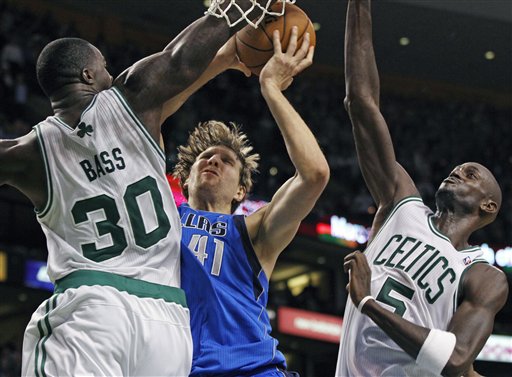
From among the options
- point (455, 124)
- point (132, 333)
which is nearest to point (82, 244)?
point (132, 333)

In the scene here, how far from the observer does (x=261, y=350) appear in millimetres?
4305

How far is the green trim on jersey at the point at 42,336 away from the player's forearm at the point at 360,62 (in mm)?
1825

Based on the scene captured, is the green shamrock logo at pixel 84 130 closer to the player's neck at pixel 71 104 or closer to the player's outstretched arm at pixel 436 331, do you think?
the player's neck at pixel 71 104

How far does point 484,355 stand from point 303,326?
13.1 feet

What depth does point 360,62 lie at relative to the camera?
15.3 feet

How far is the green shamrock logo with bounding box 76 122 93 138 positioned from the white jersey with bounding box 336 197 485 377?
4.77ft

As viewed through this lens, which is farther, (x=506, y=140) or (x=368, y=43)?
(x=506, y=140)

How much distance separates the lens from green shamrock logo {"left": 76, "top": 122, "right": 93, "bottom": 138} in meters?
3.66

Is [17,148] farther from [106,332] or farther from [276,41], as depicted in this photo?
[276,41]

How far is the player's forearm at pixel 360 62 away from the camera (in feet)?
15.2

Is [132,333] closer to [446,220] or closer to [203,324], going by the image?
[203,324]

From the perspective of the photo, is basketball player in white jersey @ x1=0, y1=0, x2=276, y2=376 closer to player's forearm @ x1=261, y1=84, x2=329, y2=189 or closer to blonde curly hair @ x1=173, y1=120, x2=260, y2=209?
player's forearm @ x1=261, y1=84, x2=329, y2=189

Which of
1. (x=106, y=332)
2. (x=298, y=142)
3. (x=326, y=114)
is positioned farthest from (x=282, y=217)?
(x=326, y=114)

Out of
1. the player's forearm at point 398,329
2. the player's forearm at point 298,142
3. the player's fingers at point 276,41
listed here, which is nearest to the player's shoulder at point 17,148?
the player's forearm at point 298,142
